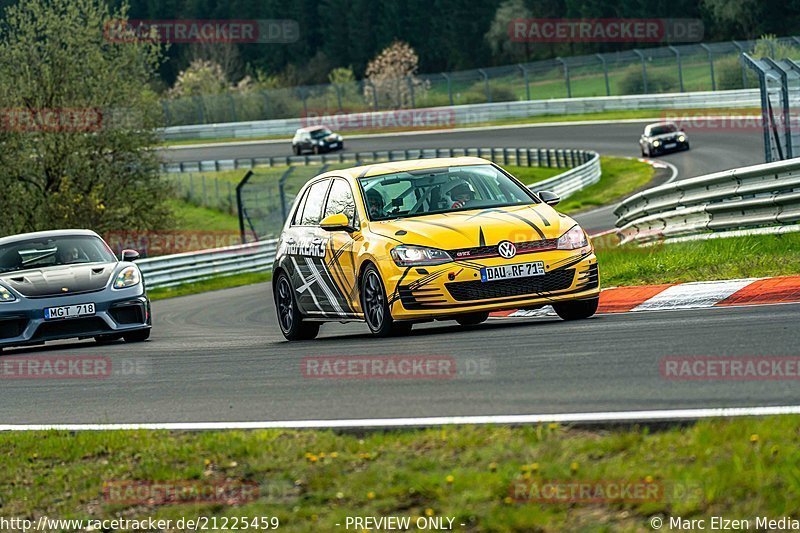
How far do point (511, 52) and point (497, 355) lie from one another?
4121 inches

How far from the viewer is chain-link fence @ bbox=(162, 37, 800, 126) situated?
58594mm

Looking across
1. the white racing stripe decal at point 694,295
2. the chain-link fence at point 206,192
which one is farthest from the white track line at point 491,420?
the chain-link fence at point 206,192

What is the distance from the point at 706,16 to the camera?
9506 cm

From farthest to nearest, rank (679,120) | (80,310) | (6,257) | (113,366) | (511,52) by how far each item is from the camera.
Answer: (511,52) < (679,120) < (6,257) < (80,310) < (113,366)

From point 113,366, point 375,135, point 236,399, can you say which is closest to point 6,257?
A: point 113,366

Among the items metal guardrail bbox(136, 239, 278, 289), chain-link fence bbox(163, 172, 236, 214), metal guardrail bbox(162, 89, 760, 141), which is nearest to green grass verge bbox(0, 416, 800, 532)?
metal guardrail bbox(136, 239, 278, 289)

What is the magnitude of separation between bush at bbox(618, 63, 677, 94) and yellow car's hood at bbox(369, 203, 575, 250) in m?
54.5

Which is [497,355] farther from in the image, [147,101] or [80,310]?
[147,101]

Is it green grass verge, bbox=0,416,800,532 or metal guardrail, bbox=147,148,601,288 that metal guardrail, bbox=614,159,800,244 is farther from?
metal guardrail, bbox=147,148,601,288

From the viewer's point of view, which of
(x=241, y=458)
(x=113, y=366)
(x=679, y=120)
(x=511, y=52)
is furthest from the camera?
(x=511, y=52)

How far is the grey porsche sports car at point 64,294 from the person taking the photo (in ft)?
46.1

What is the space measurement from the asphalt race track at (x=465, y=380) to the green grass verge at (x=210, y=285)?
1795cm

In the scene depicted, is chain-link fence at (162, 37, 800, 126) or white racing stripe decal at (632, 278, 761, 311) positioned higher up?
white racing stripe decal at (632, 278, 761, 311)

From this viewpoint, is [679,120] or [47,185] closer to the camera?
[47,185]
